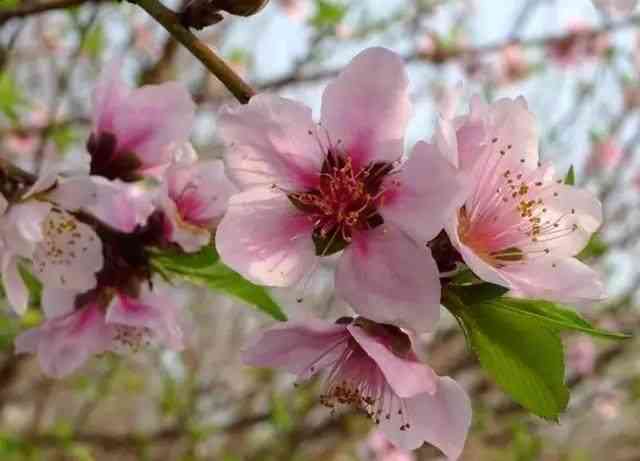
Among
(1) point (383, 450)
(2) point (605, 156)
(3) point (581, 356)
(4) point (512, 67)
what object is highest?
(4) point (512, 67)

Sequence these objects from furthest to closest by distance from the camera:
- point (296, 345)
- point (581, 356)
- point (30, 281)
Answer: point (581, 356)
point (30, 281)
point (296, 345)

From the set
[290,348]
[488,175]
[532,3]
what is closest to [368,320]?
[290,348]

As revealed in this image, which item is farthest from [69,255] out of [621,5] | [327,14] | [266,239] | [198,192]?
[327,14]

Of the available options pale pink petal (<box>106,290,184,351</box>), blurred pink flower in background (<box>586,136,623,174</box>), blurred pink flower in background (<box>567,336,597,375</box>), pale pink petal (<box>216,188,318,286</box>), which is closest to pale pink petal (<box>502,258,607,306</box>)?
pale pink petal (<box>216,188,318,286</box>)

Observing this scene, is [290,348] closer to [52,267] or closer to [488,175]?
[488,175]

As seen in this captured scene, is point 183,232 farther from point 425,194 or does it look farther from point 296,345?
point 425,194

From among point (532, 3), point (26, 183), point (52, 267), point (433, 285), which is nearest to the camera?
point (433, 285)
